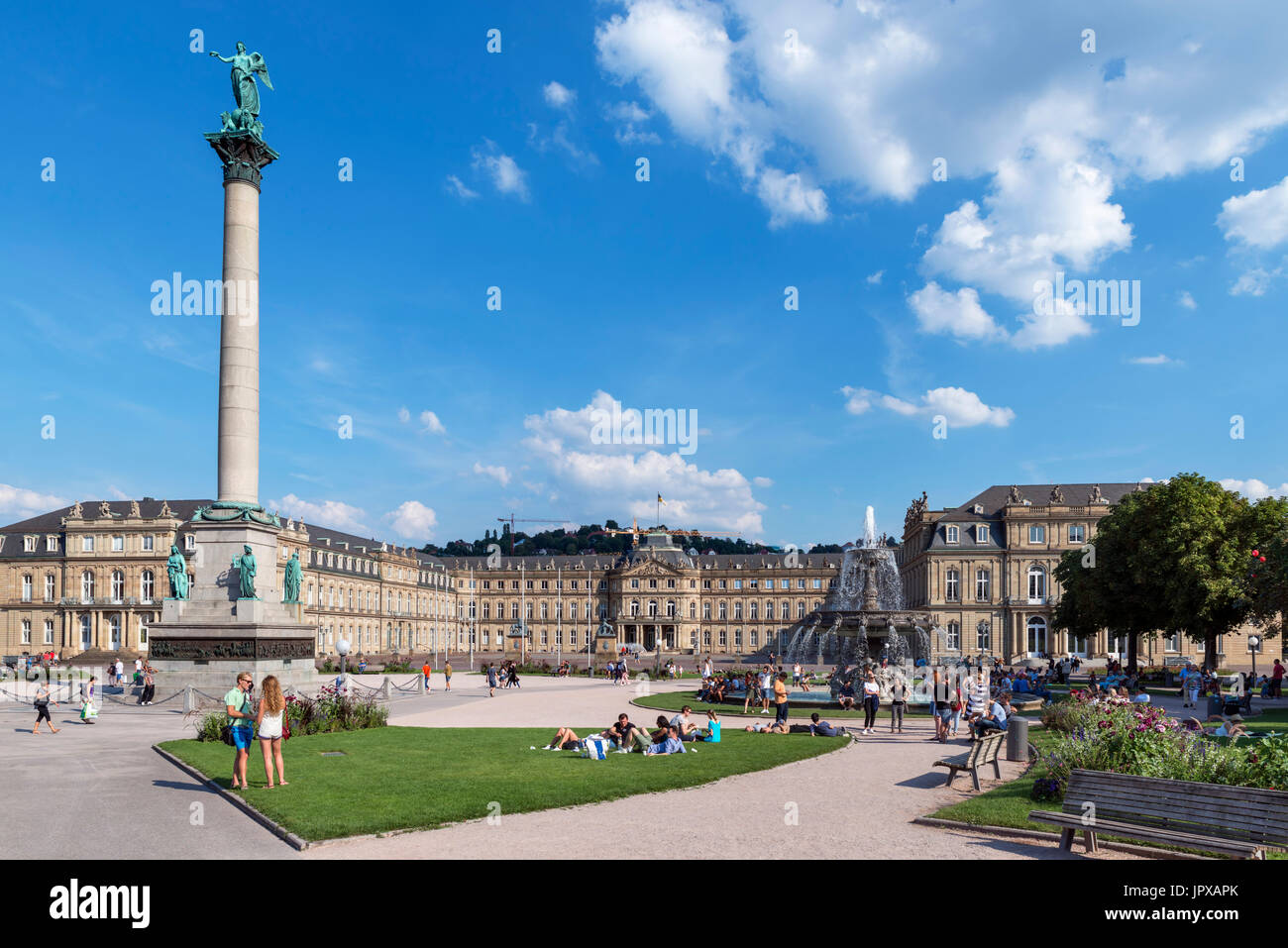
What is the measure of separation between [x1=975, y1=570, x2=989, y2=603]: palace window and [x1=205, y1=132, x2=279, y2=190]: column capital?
257 ft

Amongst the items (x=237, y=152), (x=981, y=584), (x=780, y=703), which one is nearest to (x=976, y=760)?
(x=780, y=703)

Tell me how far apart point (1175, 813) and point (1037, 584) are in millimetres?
88063

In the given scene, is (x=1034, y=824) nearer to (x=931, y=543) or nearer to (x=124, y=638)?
(x=931, y=543)

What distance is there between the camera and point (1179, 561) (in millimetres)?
49000

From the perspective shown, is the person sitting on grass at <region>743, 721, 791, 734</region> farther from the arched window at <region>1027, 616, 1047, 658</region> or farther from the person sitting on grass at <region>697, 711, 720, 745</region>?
the arched window at <region>1027, 616, 1047, 658</region>

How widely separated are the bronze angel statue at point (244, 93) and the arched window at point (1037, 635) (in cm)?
8258

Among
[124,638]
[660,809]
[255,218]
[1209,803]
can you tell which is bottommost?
[124,638]

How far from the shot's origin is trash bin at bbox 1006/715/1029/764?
2023 cm

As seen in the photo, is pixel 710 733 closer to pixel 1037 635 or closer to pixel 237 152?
pixel 237 152

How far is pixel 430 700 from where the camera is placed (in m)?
40.9
